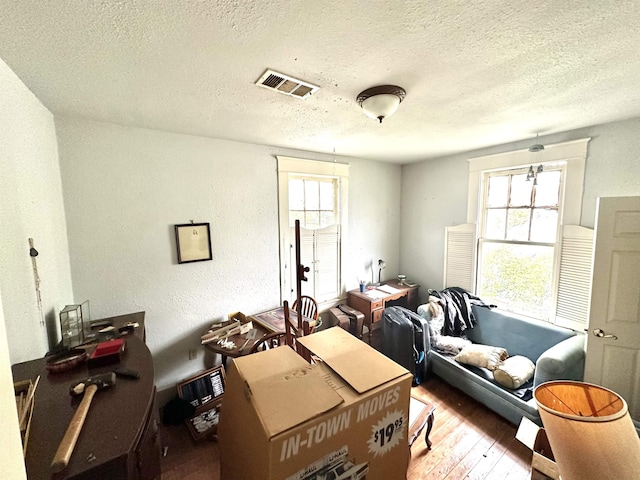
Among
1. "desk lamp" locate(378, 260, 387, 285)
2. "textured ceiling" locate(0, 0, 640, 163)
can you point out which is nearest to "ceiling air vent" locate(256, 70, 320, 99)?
"textured ceiling" locate(0, 0, 640, 163)

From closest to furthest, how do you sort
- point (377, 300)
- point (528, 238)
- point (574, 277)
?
point (574, 277) < point (528, 238) < point (377, 300)

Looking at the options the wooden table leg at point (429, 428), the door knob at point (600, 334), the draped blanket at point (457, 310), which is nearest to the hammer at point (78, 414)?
the wooden table leg at point (429, 428)

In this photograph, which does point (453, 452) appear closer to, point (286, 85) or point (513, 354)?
point (513, 354)

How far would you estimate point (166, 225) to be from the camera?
7.52 feet

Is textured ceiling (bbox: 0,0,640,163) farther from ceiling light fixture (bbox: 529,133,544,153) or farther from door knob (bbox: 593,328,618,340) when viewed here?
door knob (bbox: 593,328,618,340)

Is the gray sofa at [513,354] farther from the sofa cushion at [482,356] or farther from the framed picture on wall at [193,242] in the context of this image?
the framed picture on wall at [193,242]

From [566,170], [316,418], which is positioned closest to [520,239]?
[566,170]

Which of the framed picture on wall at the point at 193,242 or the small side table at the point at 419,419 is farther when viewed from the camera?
the framed picture on wall at the point at 193,242

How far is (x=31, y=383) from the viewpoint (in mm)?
A: 957

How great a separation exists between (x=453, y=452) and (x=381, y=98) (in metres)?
2.51

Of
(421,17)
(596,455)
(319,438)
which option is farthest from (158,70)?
(596,455)

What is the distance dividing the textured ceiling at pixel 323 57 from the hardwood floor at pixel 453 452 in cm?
249

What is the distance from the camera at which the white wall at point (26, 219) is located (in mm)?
1154

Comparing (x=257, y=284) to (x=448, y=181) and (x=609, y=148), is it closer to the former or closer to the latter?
(x=448, y=181)
